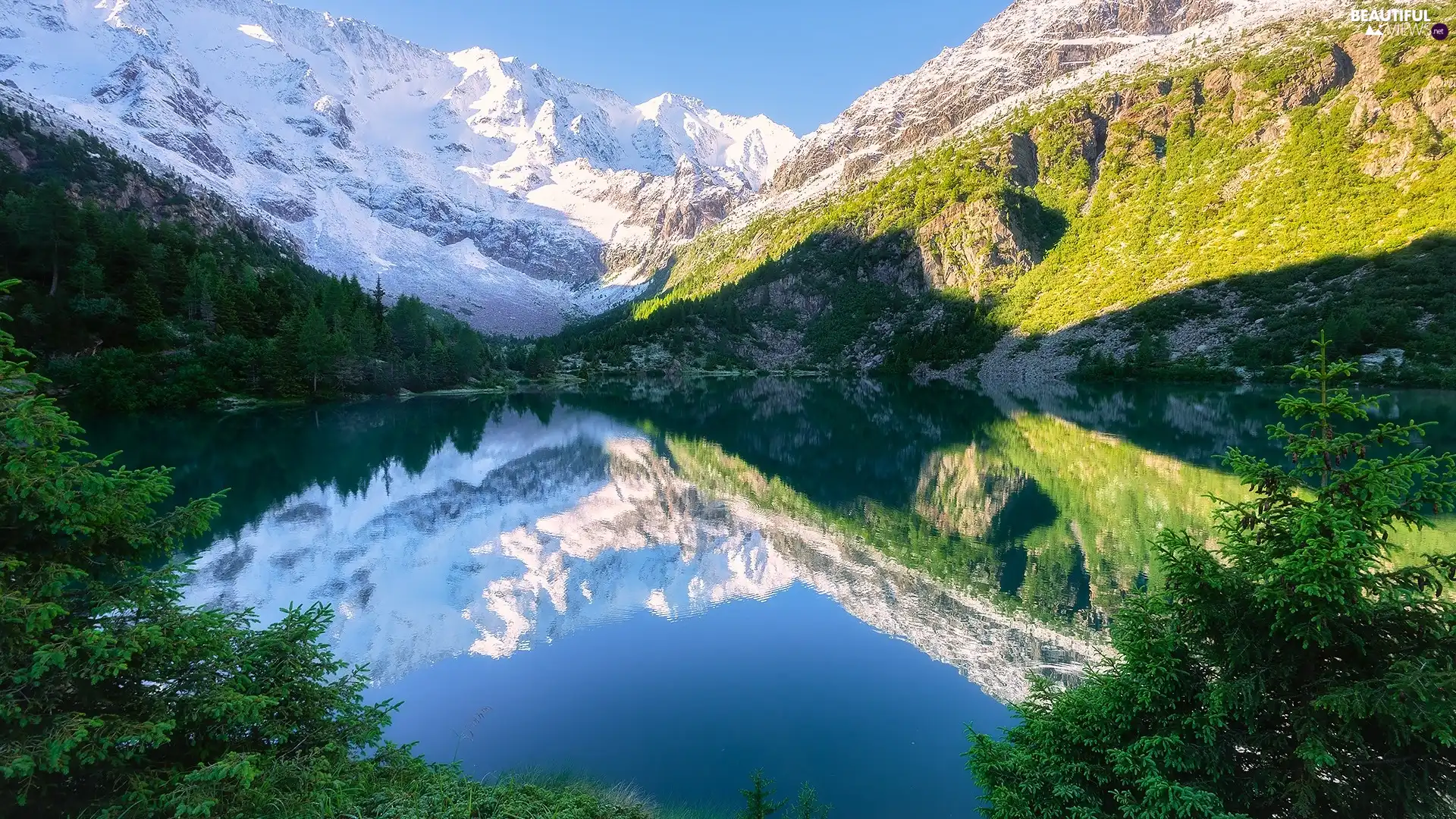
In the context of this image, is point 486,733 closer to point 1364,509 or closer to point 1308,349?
point 1364,509

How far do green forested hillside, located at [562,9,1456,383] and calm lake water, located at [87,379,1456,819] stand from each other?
56.9 meters

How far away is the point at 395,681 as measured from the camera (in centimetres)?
1576

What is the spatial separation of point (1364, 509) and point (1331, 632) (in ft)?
4.22

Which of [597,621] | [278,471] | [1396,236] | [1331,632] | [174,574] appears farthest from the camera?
[1396,236]

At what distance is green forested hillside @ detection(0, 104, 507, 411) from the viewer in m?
66.1

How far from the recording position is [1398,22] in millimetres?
158375

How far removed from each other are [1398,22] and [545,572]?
24534 centimetres

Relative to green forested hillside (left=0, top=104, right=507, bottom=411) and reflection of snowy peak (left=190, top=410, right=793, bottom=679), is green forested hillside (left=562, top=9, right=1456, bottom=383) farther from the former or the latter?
reflection of snowy peak (left=190, top=410, right=793, bottom=679)

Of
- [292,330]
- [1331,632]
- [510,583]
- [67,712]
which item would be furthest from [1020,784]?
[292,330]

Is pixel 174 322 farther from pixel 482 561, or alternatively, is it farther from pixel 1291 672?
pixel 1291 672

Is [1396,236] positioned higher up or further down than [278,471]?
higher up

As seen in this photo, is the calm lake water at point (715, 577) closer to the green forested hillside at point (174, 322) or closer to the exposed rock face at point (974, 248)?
the green forested hillside at point (174, 322)

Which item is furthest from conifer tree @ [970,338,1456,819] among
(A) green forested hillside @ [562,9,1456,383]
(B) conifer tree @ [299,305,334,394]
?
(B) conifer tree @ [299,305,334,394]

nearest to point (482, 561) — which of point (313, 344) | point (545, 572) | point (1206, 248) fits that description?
point (545, 572)
